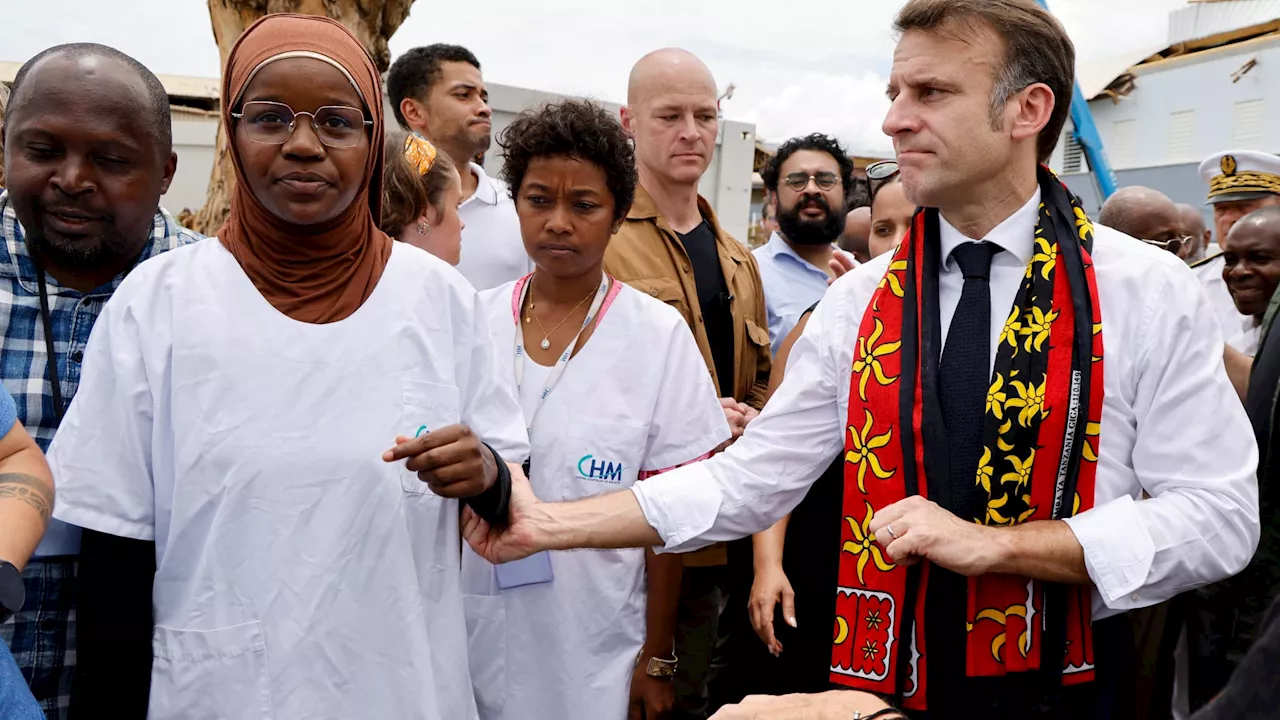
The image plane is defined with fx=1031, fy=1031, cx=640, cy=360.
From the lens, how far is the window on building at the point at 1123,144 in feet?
87.1

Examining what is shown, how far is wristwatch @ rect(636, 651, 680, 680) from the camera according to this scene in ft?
9.40

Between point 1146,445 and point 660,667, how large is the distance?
1.43m

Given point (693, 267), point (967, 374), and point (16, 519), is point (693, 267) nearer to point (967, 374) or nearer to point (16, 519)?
point (967, 374)

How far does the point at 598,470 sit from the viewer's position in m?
2.77

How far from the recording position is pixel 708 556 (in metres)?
3.23

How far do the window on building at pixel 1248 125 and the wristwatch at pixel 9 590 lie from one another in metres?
26.4

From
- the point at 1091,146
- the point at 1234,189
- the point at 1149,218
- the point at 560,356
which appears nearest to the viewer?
the point at 560,356

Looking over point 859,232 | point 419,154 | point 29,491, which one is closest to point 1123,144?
point 859,232

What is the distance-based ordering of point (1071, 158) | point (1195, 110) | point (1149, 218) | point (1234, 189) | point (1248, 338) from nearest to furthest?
point (1248, 338) → point (1234, 189) → point (1149, 218) → point (1195, 110) → point (1071, 158)

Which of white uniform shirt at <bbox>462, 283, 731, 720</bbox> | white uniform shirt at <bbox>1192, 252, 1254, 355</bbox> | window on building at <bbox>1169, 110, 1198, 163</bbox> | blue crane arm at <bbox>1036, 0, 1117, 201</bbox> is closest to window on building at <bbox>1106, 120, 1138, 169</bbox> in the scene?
window on building at <bbox>1169, 110, 1198, 163</bbox>

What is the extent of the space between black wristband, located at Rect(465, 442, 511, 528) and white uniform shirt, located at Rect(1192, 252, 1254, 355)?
3454 mm

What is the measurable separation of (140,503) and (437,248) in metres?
1.78

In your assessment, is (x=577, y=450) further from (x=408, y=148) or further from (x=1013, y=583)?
(x=408, y=148)

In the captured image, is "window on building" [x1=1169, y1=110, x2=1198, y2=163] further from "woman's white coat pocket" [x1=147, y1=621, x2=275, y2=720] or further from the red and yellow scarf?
"woman's white coat pocket" [x1=147, y1=621, x2=275, y2=720]
